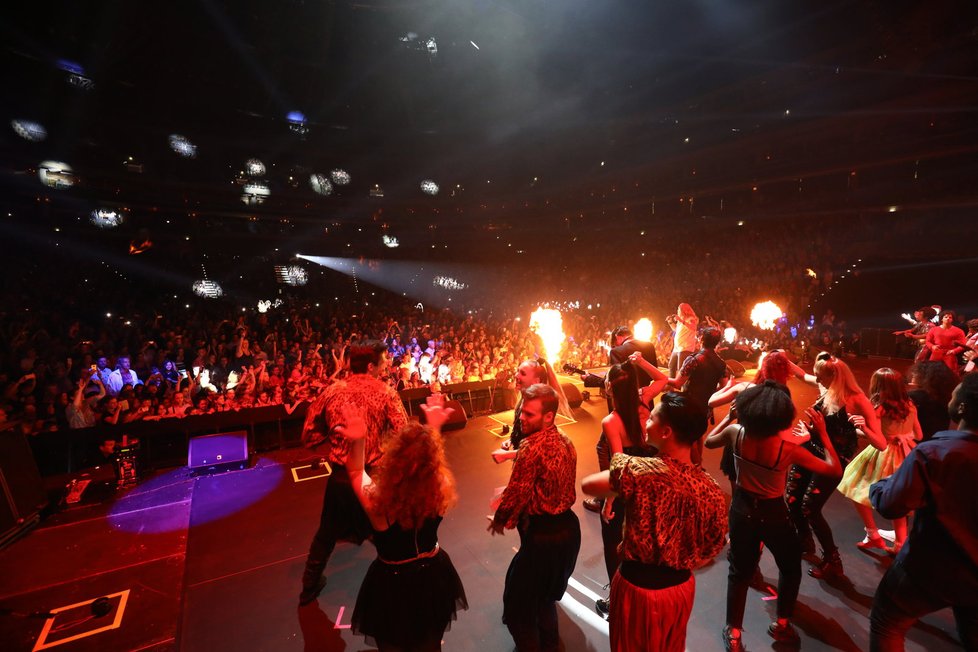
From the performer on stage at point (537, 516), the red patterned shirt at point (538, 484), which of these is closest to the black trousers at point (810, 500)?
the performer on stage at point (537, 516)

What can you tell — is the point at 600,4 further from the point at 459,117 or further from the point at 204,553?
the point at 204,553

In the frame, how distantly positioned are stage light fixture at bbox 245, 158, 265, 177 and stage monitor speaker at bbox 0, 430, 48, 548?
51.5ft

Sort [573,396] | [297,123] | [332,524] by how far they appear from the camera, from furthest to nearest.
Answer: [297,123] < [573,396] < [332,524]

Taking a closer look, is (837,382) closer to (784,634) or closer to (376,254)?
(784,634)

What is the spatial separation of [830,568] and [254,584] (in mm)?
4618

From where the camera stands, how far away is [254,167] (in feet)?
57.0

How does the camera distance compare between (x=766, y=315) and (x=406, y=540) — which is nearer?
(x=406, y=540)

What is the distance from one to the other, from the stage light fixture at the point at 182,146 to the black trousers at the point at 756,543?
19.6m

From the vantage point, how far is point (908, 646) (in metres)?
2.63

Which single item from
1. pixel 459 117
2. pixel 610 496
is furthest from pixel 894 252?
pixel 610 496

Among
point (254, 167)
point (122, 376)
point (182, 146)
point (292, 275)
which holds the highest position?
point (182, 146)

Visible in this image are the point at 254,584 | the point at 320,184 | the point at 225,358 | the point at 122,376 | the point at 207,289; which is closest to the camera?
the point at 254,584

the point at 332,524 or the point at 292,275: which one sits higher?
the point at 292,275

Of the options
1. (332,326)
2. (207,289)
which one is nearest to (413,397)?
(332,326)
